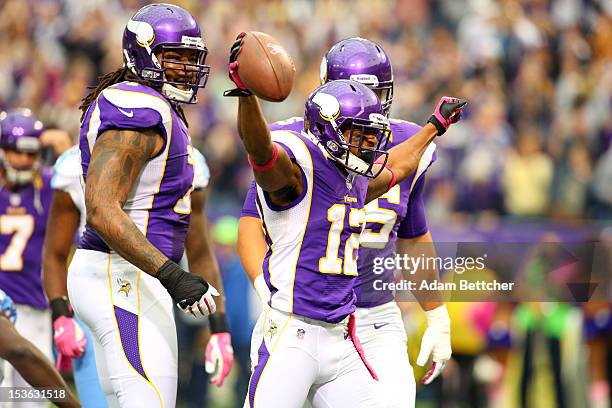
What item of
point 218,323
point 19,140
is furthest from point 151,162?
point 19,140

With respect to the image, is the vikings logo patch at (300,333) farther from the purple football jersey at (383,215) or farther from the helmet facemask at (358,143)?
the purple football jersey at (383,215)

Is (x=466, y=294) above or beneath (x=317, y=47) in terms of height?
beneath

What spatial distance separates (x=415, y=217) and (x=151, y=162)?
1.53 m

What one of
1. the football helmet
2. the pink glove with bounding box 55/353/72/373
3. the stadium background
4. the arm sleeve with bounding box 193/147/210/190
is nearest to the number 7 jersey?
the arm sleeve with bounding box 193/147/210/190

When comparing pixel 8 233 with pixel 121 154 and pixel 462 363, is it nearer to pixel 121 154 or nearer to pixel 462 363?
pixel 121 154

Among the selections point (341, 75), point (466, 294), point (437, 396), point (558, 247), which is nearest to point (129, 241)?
point (341, 75)

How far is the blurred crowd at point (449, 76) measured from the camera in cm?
1095

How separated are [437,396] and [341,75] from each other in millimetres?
4813

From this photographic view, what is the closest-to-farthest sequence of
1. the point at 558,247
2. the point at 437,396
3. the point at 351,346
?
the point at 351,346
the point at 558,247
the point at 437,396

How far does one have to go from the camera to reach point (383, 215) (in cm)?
524

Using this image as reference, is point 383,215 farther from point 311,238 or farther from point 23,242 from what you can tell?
point 23,242

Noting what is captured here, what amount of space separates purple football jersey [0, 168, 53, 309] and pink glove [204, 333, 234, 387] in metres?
1.77

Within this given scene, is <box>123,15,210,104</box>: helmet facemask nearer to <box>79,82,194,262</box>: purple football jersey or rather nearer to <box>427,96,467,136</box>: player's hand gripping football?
→ <box>79,82,194,262</box>: purple football jersey

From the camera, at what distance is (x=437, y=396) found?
955 centimetres
